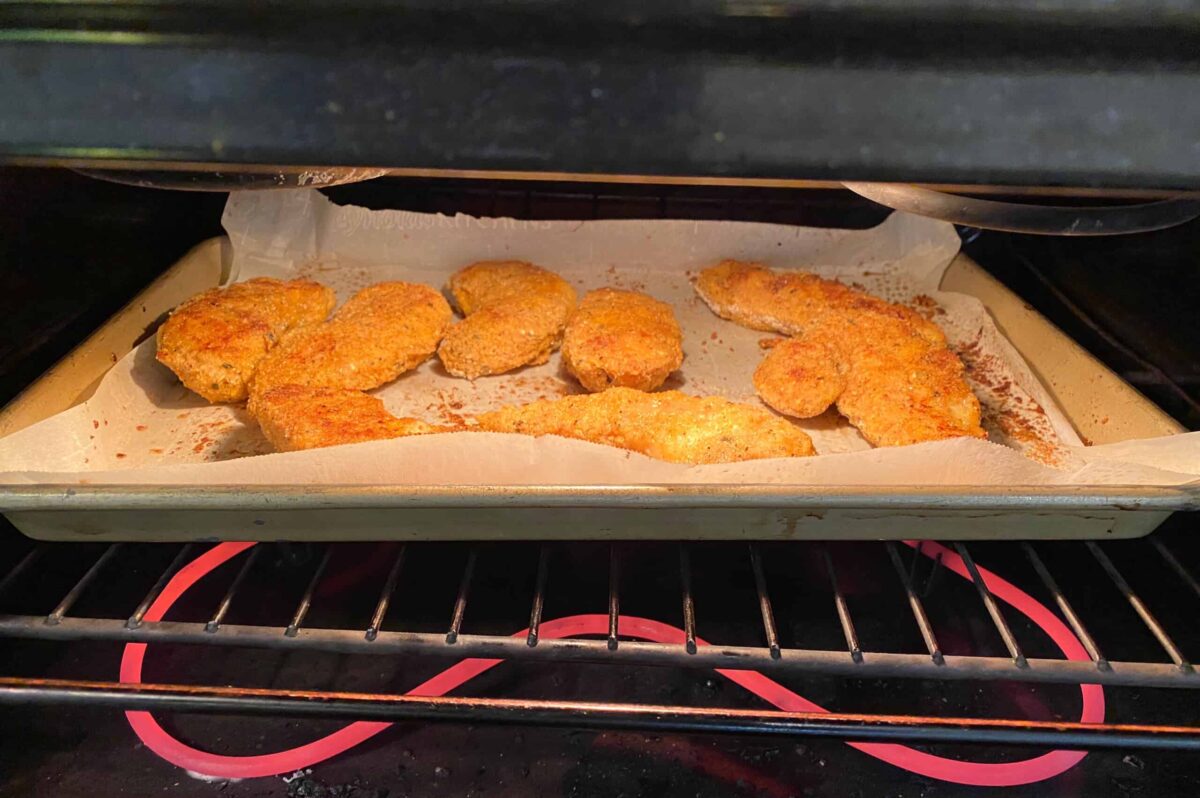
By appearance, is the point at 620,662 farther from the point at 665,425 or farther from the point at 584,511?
the point at 665,425

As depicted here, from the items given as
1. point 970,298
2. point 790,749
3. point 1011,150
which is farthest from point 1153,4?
point 970,298

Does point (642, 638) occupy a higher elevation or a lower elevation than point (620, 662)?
lower

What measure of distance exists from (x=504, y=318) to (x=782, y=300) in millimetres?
725

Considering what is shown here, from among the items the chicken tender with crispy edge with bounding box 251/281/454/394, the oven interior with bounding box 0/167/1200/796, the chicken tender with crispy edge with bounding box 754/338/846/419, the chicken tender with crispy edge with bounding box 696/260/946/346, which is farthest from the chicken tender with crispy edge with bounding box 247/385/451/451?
the chicken tender with crispy edge with bounding box 696/260/946/346

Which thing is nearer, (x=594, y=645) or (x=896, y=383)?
(x=594, y=645)

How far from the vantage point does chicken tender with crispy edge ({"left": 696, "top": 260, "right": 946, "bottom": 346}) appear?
1937 mm

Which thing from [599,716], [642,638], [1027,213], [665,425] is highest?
[1027,213]

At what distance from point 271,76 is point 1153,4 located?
67 cm

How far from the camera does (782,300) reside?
A: 1.99 meters

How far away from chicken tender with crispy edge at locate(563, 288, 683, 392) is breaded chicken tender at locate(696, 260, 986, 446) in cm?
23

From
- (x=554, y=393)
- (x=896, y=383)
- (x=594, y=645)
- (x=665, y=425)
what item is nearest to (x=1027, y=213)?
(x=896, y=383)

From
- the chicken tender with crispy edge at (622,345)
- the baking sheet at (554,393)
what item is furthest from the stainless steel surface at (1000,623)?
the chicken tender with crispy edge at (622,345)

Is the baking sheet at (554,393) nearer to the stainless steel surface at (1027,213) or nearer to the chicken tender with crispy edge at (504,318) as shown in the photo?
the chicken tender with crispy edge at (504,318)

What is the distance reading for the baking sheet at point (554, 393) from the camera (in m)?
1.25
